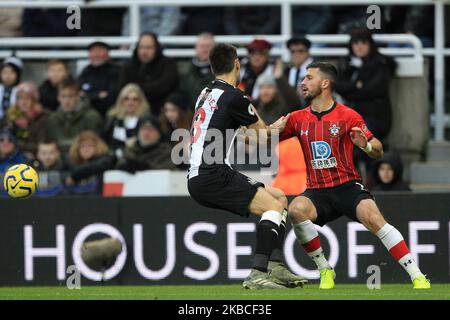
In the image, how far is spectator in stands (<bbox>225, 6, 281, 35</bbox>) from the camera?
16.5 metres

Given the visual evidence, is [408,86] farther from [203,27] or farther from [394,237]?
[394,237]

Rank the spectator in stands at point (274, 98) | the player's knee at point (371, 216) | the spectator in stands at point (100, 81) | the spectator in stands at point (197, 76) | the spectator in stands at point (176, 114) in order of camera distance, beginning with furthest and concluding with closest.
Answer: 1. the spectator in stands at point (100, 81)
2. the spectator in stands at point (197, 76)
3. the spectator in stands at point (176, 114)
4. the spectator in stands at point (274, 98)
5. the player's knee at point (371, 216)

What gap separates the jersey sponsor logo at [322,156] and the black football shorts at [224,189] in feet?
2.79

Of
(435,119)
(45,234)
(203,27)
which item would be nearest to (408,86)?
(435,119)

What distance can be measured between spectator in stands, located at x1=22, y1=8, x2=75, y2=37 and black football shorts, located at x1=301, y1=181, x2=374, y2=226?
6.84 meters

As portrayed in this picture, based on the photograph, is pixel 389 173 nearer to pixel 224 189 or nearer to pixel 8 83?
pixel 224 189

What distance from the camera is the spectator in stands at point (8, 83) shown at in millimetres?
15828

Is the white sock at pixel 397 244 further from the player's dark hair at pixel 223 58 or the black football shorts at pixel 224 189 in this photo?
the player's dark hair at pixel 223 58

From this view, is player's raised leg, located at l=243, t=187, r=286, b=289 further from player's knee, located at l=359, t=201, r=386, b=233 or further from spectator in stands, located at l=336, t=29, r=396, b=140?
spectator in stands, located at l=336, t=29, r=396, b=140

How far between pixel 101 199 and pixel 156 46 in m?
2.58

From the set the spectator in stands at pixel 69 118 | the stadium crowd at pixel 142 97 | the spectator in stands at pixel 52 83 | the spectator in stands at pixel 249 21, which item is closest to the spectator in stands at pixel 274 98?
the stadium crowd at pixel 142 97

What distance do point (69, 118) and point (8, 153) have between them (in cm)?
93

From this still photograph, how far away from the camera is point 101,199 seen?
44.9 ft

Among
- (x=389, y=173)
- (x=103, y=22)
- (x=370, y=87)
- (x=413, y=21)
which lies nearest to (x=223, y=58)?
(x=389, y=173)
